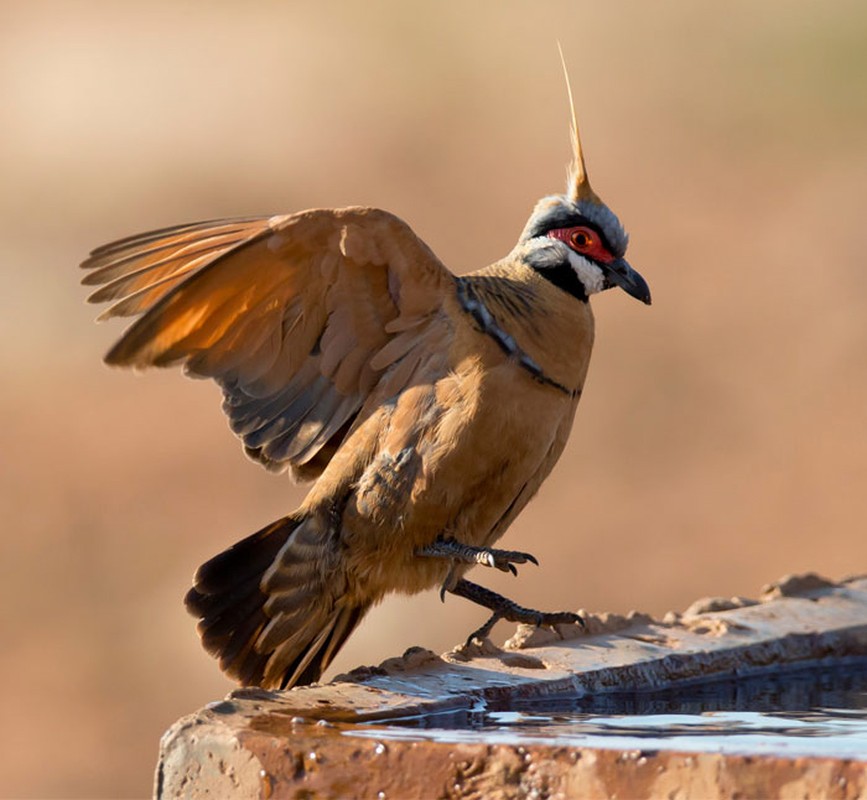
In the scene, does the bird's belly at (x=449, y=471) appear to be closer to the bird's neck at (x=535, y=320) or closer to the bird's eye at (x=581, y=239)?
the bird's neck at (x=535, y=320)

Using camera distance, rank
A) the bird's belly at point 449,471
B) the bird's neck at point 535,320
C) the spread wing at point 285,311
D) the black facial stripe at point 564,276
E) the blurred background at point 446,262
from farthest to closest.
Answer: the blurred background at point 446,262 → the black facial stripe at point 564,276 → the bird's neck at point 535,320 → the bird's belly at point 449,471 → the spread wing at point 285,311

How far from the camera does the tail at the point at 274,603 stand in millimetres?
5234

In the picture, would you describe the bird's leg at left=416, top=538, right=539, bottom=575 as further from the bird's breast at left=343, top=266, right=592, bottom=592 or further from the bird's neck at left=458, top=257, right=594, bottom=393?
the bird's neck at left=458, top=257, right=594, bottom=393

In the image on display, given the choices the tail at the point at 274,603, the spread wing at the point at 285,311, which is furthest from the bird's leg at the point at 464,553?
the spread wing at the point at 285,311

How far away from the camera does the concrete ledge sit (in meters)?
3.48

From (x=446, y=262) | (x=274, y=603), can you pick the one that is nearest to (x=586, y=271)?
(x=274, y=603)

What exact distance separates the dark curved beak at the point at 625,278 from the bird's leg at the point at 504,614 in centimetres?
99

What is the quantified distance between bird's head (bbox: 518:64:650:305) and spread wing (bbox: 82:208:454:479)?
0.46m

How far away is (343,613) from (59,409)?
33.6 feet

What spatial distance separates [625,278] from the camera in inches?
231

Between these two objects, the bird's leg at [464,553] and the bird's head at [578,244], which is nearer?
the bird's leg at [464,553]

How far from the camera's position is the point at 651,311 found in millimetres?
15547

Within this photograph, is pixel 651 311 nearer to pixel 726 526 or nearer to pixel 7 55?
pixel 726 526

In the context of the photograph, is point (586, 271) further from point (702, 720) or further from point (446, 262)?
point (446, 262)
